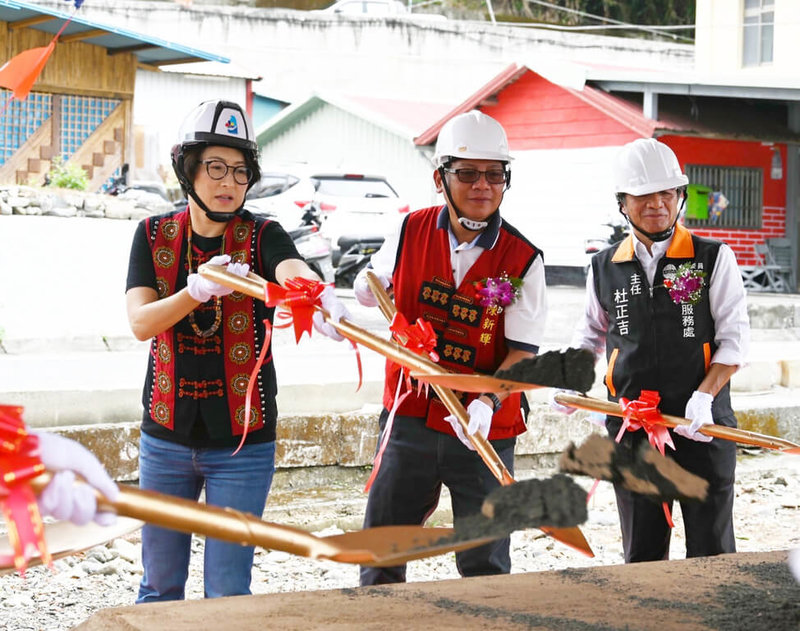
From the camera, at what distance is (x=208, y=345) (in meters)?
2.92

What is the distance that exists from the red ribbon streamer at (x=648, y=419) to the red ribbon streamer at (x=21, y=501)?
224 centimetres

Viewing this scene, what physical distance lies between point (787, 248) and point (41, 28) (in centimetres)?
1095

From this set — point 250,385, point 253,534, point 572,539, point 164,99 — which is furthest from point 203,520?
point 164,99

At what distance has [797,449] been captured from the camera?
3258mm

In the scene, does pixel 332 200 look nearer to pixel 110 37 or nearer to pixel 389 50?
pixel 110 37

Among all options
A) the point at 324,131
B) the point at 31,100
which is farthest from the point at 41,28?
the point at 324,131

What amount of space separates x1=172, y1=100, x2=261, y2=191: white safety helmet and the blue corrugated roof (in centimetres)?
933

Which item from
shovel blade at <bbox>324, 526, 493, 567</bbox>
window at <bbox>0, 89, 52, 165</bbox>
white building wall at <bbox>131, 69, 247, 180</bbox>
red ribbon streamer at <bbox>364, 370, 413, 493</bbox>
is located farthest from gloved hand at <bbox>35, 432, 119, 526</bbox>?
white building wall at <bbox>131, 69, 247, 180</bbox>

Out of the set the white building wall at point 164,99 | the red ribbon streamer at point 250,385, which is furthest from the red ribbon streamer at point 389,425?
the white building wall at point 164,99

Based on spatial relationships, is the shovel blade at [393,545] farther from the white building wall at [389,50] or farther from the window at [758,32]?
the white building wall at [389,50]

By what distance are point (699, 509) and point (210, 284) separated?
1.85 metres

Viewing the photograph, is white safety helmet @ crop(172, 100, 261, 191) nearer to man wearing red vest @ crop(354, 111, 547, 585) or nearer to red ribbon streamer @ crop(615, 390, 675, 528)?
man wearing red vest @ crop(354, 111, 547, 585)

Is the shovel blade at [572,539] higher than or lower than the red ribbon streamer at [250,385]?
lower

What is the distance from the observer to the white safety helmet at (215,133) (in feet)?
9.55
